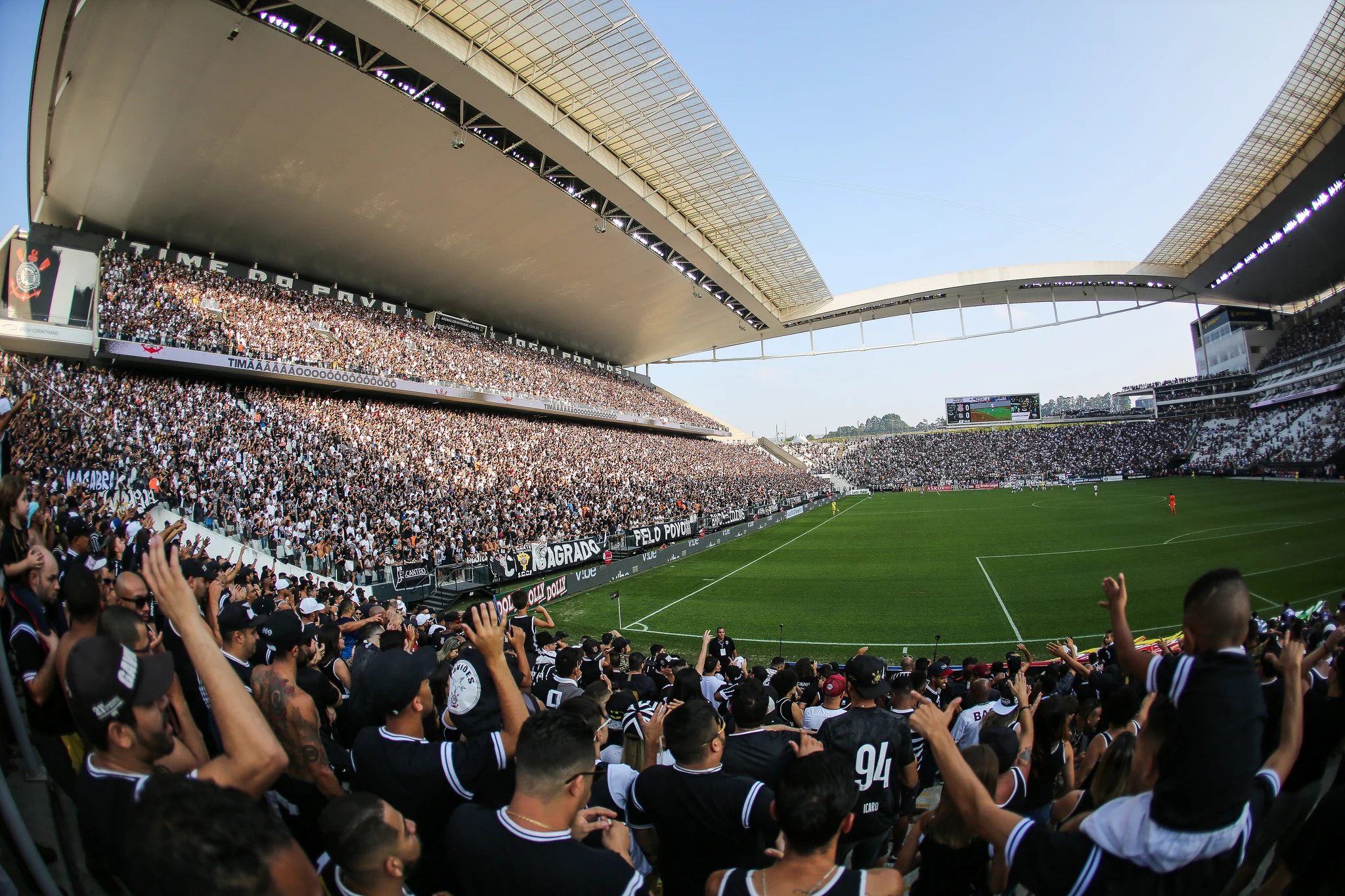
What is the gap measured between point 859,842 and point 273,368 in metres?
28.2

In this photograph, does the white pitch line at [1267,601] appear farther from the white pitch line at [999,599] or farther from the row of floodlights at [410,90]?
the row of floodlights at [410,90]

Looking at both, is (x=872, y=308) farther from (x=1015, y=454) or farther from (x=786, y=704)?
(x=786, y=704)

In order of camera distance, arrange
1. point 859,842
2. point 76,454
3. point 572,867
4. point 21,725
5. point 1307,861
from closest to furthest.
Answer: point 572,867
point 1307,861
point 21,725
point 859,842
point 76,454

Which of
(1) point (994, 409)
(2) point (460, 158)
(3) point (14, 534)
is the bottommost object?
(3) point (14, 534)

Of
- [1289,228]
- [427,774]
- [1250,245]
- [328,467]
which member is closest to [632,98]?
[328,467]

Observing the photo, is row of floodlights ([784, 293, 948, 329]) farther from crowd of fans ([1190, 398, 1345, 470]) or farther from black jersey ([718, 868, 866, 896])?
black jersey ([718, 868, 866, 896])

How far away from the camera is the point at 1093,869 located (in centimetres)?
175

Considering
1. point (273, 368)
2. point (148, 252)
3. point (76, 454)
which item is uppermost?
point (148, 252)

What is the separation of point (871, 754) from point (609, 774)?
4.43 ft

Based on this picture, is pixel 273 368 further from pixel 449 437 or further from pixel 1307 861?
pixel 1307 861

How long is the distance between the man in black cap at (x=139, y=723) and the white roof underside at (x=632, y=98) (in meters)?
20.4

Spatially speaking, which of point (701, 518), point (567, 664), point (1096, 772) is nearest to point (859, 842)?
point (1096, 772)

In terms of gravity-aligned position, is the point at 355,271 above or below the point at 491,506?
above

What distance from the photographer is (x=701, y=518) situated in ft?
110
